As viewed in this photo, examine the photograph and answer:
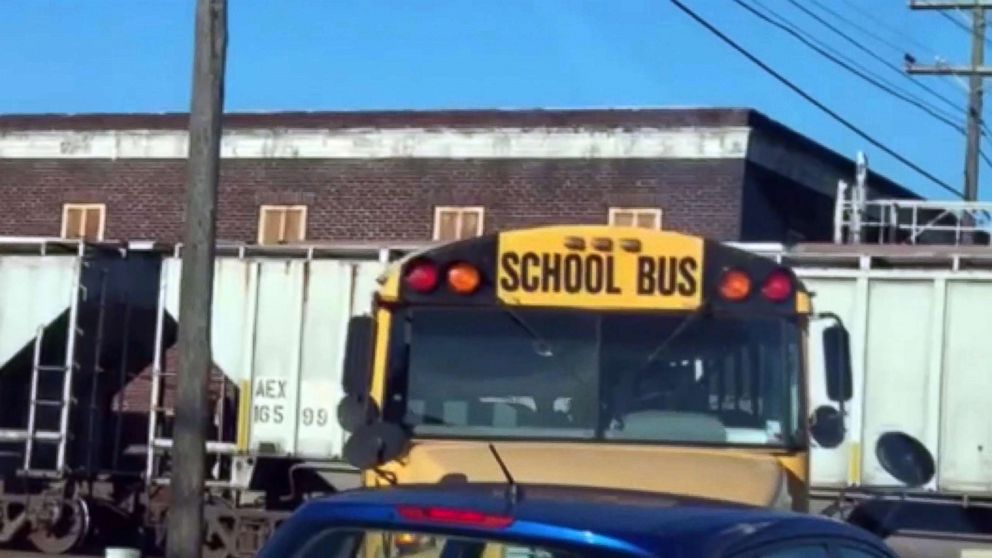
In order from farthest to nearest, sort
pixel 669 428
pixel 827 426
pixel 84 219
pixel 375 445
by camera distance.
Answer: pixel 84 219
pixel 827 426
pixel 669 428
pixel 375 445

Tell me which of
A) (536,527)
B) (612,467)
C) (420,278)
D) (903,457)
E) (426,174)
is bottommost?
(536,527)

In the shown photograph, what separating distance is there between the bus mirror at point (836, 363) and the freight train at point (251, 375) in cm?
877

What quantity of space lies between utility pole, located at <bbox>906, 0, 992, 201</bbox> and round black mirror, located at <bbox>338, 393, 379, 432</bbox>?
28463 millimetres

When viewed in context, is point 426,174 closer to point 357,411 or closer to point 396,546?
point 357,411

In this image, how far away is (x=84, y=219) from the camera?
33281 mm

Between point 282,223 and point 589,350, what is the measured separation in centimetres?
2265

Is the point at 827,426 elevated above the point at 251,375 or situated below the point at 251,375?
below

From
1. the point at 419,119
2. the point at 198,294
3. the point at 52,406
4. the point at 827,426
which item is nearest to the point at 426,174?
the point at 419,119

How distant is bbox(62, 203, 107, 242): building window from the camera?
33094 mm

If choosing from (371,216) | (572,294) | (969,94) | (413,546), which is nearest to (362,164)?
(371,216)

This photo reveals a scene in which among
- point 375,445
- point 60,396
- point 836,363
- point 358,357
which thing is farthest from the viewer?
point 60,396

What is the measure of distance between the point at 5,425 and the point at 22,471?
1132mm

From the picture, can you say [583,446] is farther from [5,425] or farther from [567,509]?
[5,425]

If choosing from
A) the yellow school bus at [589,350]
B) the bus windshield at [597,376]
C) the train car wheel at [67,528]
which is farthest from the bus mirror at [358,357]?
the train car wheel at [67,528]
